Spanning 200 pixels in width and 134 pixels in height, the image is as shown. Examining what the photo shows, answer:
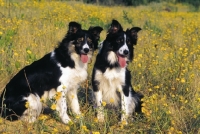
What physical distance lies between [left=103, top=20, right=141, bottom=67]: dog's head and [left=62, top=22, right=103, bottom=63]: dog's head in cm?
24

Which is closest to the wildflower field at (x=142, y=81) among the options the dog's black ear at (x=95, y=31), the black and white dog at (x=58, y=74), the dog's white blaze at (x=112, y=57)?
the black and white dog at (x=58, y=74)

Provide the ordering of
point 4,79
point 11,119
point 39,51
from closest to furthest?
point 11,119, point 4,79, point 39,51

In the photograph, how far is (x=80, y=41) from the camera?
4.13m

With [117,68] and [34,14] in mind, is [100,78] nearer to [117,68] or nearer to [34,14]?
[117,68]

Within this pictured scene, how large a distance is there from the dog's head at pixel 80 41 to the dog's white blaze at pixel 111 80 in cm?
33

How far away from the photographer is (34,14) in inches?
385

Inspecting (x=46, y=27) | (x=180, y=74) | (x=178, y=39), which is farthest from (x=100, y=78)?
(x=178, y=39)

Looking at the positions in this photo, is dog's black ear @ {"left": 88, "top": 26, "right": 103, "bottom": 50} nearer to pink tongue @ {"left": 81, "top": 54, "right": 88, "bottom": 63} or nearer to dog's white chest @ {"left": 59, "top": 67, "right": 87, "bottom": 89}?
pink tongue @ {"left": 81, "top": 54, "right": 88, "bottom": 63}

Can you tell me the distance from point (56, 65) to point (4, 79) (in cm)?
135

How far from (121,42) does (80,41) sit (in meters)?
0.57

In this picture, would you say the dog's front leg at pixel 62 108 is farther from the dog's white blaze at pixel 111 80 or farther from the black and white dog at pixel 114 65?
the dog's white blaze at pixel 111 80

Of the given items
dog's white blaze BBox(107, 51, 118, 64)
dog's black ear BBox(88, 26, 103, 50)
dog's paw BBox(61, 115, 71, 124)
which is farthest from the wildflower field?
dog's black ear BBox(88, 26, 103, 50)

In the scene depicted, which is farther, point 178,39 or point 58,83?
point 178,39

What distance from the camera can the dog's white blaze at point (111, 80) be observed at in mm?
4254
